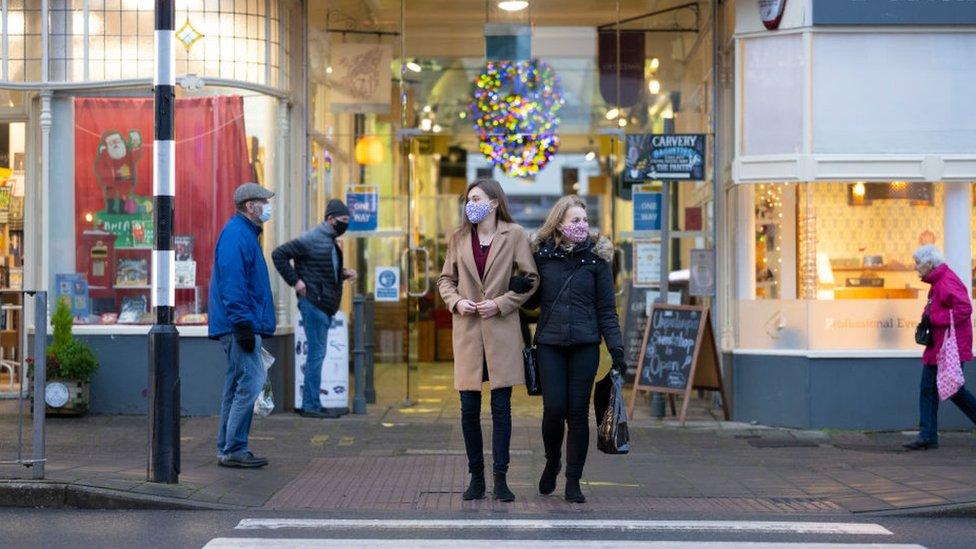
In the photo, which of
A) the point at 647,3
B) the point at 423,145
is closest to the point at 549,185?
the point at 423,145

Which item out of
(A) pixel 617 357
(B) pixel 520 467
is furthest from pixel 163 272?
(B) pixel 520 467

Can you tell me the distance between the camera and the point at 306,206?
45.1ft

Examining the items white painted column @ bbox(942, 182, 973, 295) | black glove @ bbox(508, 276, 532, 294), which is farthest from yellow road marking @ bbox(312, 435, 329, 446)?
white painted column @ bbox(942, 182, 973, 295)

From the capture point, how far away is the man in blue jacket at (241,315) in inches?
372

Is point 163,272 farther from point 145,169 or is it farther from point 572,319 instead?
point 145,169

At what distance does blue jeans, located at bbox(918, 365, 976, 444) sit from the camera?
11.0 meters

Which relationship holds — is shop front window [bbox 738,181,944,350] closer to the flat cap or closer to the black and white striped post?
the flat cap

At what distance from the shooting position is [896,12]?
1201cm

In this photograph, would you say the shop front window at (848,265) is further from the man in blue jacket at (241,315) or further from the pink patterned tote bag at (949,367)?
the man in blue jacket at (241,315)

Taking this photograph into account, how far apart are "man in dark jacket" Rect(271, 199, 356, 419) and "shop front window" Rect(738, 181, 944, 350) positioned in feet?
12.5

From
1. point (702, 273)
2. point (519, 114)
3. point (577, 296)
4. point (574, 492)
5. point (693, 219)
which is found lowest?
point (574, 492)

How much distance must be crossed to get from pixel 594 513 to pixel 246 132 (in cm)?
643

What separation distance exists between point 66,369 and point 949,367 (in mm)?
7429

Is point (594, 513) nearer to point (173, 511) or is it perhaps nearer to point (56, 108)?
point (173, 511)
